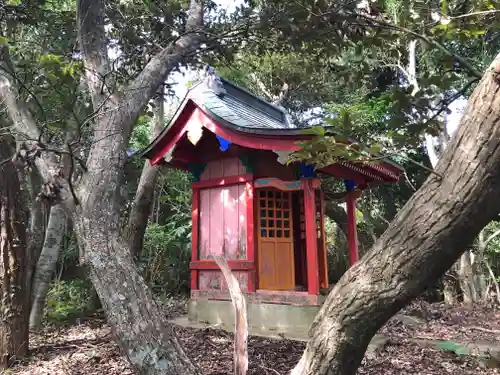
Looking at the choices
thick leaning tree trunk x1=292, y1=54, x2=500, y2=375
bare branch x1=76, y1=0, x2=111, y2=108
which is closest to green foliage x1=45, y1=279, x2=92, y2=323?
bare branch x1=76, y1=0, x2=111, y2=108

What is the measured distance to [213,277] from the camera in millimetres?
6570

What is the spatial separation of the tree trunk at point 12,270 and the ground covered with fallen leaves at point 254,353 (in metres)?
0.25

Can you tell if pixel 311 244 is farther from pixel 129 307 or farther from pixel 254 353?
pixel 129 307

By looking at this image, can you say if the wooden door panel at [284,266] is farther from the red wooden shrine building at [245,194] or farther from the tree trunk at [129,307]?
the tree trunk at [129,307]

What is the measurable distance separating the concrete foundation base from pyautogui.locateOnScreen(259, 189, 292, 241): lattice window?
1.20 metres

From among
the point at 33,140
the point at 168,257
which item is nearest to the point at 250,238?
the point at 33,140

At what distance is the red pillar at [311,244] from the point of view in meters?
5.55

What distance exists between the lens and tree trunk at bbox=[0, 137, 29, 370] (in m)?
4.54

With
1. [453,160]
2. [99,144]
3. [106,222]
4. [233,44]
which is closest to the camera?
[453,160]

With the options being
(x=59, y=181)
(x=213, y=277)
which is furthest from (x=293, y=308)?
(x=59, y=181)

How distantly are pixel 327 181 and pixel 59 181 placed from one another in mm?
8279

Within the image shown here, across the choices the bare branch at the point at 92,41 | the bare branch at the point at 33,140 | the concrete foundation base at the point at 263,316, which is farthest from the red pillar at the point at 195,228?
the bare branch at the point at 33,140

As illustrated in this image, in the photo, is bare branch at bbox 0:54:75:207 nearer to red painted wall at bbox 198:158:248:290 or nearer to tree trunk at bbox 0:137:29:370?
tree trunk at bbox 0:137:29:370

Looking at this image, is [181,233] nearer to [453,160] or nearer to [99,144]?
[99,144]
